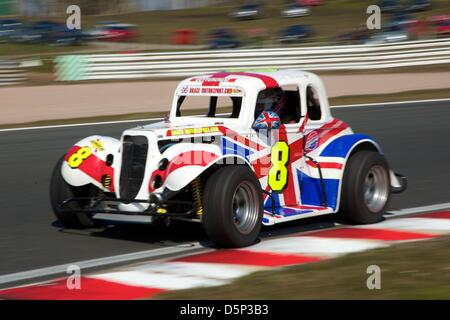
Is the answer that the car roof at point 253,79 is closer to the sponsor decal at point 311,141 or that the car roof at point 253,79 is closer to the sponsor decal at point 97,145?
the sponsor decal at point 311,141

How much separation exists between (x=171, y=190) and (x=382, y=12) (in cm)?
4269

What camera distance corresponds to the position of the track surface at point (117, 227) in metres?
7.84

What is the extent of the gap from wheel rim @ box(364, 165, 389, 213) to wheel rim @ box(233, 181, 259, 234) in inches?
63.4

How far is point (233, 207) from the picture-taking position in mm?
7582

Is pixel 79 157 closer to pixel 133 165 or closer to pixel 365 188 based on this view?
pixel 133 165

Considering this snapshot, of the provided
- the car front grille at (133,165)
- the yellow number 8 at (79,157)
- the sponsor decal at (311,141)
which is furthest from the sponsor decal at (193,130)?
the sponsor decal at (311,141)

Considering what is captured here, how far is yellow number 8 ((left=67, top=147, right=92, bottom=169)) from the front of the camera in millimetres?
8227

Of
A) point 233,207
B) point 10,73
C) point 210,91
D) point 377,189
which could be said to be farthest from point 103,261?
point 10,73

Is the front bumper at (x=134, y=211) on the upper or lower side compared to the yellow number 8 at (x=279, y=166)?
lower

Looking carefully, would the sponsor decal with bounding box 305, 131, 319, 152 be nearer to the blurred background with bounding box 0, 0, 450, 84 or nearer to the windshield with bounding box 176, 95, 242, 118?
the windshield with bounding box 176, 95, 242, 118

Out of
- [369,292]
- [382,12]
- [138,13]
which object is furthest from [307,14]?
[369,292]

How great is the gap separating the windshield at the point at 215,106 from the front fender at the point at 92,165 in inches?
37.3

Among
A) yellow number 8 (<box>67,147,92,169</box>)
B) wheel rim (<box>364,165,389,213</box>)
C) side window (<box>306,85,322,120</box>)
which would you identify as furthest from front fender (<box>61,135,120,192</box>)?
wheel rim (<box>364,165,389,213</box>)
